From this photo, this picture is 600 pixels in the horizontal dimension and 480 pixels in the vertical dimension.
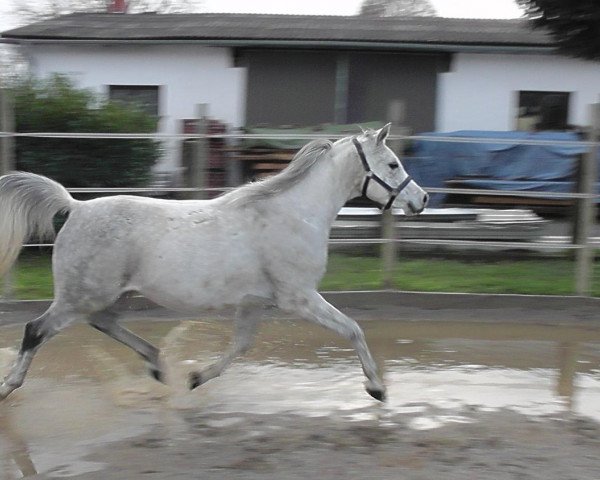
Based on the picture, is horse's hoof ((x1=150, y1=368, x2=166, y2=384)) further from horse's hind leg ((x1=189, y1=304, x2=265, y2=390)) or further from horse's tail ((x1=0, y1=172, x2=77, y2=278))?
horse's tail ((x1=0, y1=172, x2=77, y2=278))

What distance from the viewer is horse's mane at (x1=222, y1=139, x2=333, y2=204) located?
525 centimetres

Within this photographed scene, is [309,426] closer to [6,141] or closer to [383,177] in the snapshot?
[383,177]

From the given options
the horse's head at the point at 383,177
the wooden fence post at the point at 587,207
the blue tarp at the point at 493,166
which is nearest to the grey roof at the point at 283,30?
the blue tarp at the point at 493,166

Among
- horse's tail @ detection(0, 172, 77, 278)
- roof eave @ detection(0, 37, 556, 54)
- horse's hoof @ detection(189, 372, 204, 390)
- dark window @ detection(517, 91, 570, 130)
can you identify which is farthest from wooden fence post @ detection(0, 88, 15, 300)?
dark window @ detection(517, 91, 570, 130)

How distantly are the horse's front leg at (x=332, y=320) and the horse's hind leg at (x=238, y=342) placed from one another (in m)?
0.33

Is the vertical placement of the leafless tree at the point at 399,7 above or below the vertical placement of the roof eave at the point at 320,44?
above

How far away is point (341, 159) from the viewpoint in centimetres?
541

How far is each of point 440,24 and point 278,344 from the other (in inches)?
496

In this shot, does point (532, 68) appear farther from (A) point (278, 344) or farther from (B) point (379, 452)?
(B) point (379, 452)

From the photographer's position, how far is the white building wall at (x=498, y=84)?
52.0 feet

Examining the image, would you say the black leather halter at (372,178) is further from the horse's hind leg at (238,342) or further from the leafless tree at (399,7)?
the leafless tree at (399,7)

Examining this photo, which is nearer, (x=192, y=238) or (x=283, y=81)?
(x=192, y=238)

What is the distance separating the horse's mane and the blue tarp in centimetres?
430

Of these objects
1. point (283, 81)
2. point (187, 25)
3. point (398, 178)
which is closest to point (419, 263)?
point (398, 178)
